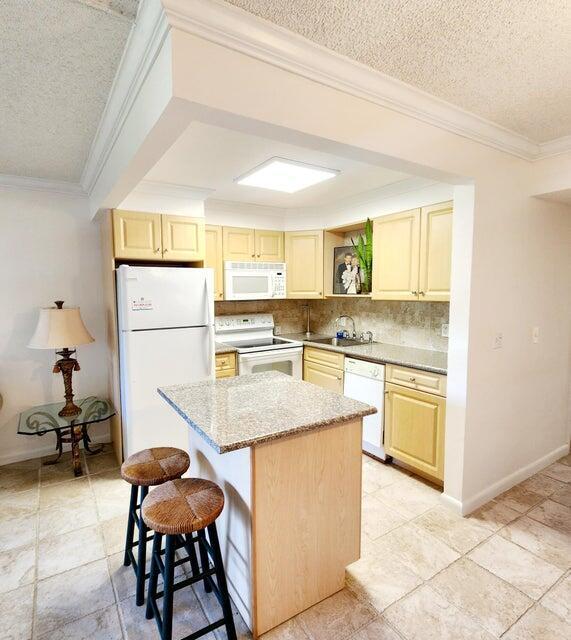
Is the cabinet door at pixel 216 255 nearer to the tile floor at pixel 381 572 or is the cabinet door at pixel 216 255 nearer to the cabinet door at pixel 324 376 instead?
the cabinet door at pixel 324 376

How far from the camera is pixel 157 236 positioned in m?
3.00

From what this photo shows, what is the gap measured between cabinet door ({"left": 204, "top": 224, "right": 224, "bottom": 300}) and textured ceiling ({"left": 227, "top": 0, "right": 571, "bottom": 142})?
2.44 m

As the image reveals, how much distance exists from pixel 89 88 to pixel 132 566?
239 centimetres

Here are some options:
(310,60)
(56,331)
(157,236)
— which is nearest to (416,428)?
(310,60)

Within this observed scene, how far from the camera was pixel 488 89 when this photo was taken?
1.68 m

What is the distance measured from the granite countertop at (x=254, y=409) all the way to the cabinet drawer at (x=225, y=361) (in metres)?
1.28

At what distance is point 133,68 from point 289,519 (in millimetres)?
1943

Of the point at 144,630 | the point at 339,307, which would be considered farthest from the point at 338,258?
the point at 144,630

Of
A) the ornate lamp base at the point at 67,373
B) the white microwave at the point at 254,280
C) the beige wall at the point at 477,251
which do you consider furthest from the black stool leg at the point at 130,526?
the white microwave at the point at 254,280

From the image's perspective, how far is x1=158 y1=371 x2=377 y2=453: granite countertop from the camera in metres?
1.41

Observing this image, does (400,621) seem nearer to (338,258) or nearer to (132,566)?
(132,566)

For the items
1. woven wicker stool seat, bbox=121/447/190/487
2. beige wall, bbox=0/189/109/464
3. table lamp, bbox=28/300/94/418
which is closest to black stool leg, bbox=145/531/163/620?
woven wicker stool seat, bbox=121/447/190/487

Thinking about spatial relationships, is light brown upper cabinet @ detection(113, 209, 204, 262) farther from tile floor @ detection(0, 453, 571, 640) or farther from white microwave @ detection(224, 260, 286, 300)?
tile floor @ detection(0, 453, 571, 640)

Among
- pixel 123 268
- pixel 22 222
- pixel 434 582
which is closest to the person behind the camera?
pixel 434 582
